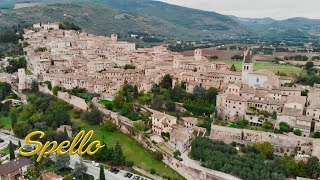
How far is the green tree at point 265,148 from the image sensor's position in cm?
3155

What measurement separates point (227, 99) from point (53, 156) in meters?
19.6

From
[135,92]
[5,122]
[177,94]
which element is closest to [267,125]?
[177,94]

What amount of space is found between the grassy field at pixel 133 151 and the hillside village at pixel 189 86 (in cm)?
195

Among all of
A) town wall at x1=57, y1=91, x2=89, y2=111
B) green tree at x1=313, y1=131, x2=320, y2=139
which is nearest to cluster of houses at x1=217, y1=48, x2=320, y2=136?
green tree at x1=313, y1=131, x2=320, y2=139

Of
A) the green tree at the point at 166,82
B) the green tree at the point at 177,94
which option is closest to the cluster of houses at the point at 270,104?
the green tree at the point at 177,94

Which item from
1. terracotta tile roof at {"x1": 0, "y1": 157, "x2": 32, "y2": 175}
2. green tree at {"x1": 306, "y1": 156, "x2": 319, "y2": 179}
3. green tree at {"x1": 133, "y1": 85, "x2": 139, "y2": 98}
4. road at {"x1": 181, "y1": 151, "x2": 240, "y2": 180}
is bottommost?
terracotta tile roof at {"x1": 0, "y1": 157, "x2": 32, "y2": 175}

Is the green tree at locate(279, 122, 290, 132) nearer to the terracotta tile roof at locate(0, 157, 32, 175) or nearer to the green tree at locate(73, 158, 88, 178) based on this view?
the green tree at locate(73, 158, 88, 178)

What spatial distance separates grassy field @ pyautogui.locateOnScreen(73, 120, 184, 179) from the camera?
1325 inches

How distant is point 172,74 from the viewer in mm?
48500

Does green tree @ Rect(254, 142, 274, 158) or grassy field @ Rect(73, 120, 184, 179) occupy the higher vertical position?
green tree @ Rect(254, 142, 274, 158)

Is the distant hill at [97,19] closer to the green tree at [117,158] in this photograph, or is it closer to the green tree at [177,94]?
the green tree at [177,94]

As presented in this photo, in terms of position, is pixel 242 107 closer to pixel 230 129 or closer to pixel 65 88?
pixel 230 129

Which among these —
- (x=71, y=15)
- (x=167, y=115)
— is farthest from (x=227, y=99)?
(x=71, y=15)

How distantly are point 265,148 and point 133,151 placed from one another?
1382cm
